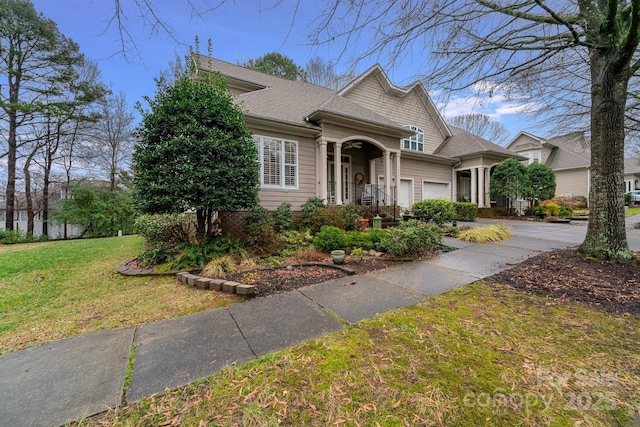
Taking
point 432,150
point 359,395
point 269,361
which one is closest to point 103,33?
point 269,361

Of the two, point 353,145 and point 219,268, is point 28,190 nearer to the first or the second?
point 219,268

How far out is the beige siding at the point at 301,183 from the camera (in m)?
8.79

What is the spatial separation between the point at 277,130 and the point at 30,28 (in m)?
17.2

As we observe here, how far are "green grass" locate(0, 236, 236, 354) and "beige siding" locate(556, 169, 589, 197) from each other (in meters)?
29.5

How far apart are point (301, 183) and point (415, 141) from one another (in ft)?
32.1

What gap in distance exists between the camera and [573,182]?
2148 cm

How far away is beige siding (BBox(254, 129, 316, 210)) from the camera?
8.79 metres

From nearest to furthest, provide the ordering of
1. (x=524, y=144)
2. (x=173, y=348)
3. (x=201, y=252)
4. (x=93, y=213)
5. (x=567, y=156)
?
(x=173, y=348), (x=201, y=252), (x=93, y=213), (x=567, y=156), (x=524, y=144)

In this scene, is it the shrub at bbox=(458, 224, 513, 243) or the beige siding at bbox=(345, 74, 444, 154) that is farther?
the beige siding at bbox=(345, 74, 444, 154)

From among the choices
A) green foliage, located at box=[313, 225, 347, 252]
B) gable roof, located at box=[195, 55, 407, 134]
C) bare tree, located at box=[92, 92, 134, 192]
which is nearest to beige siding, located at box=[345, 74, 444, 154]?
gable roof, located at box=[195, 55, 407, 134]

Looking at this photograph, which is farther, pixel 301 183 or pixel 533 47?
pixel 301 183

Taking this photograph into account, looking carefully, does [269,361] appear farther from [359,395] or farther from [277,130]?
[277,130]

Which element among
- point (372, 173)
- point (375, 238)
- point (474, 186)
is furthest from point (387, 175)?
point (474, 186)

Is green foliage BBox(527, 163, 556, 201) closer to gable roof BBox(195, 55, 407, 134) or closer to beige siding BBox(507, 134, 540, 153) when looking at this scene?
Result: gable roof BBox(195, 55, 407, 134)
